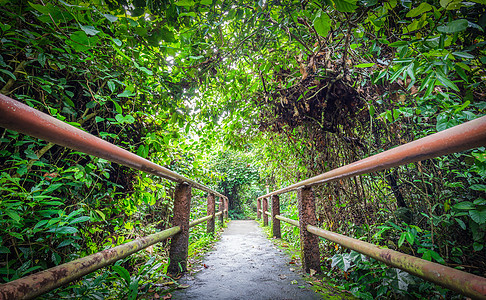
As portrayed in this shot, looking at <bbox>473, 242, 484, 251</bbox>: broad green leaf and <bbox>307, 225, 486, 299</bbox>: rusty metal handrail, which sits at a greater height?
<bbox>307, 225, 486, 299</bbox>: rusty metal handrail

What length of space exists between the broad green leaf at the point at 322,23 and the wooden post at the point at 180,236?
1.63 metres

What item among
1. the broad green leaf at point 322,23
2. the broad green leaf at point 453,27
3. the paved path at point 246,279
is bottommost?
the paved path at point 246,279

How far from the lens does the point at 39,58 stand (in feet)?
4.24

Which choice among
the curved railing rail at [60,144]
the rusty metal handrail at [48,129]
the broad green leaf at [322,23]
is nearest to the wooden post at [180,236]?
the curved railing rail at [60,144]

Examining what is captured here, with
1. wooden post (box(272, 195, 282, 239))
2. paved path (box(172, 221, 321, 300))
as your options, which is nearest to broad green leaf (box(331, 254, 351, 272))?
paved path (box(172, 221, 321, 300))

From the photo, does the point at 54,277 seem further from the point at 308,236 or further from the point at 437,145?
the point at 308,236

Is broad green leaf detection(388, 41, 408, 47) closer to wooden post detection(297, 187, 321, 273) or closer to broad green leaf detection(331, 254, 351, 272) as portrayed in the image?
wooden post detection(297, 187, 321, 273)

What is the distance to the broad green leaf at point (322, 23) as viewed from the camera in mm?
1157

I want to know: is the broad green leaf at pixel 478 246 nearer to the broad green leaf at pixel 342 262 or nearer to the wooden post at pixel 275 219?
the broad green leaf at pixel 342 262

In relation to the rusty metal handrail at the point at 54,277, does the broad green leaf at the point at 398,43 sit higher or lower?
higher

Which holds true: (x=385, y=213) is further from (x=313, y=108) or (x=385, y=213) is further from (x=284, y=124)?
(x=284, y=124)

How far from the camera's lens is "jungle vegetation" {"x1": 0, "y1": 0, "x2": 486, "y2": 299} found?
3.98 ft

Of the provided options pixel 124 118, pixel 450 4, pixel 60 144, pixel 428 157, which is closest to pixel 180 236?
pixel 124 118

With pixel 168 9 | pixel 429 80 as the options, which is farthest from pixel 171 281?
pixel 429 80
